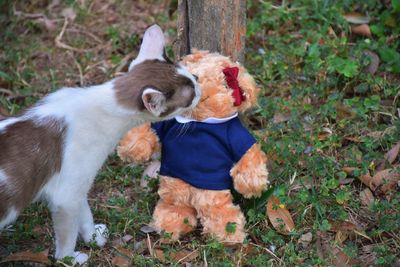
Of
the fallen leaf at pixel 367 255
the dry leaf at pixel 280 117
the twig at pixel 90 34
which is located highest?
the dry leaf at pixel 280 117

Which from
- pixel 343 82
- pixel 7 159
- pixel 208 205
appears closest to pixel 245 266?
pixel 208 205

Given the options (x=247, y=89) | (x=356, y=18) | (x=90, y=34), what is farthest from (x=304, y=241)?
(x=90, y=34)

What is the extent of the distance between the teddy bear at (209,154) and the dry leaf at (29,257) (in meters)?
0.67

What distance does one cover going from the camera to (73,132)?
378cm

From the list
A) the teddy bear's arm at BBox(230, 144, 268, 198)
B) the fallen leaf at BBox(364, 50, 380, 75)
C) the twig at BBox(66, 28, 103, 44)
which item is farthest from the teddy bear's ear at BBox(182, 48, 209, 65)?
the twig at BBox(66, 28, 103, 44)

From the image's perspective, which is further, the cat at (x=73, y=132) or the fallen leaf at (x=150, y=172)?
the fallen leaf at (x=150, y=172)

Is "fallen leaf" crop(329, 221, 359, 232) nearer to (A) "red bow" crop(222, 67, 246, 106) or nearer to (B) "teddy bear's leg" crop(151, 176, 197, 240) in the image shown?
(B) "teddy bear's leg" crop(151, 176, 197, 240)

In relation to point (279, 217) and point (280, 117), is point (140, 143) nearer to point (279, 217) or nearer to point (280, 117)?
point (279, 217)

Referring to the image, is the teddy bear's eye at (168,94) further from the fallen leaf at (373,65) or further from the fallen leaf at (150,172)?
the fallen leaf at (373,65)

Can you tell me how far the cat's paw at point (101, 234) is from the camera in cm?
426

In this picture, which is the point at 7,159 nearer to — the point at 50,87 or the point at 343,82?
the point at 50,87

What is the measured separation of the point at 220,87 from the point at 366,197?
4.12ft

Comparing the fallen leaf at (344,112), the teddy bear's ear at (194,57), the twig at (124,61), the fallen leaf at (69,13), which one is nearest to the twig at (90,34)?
the fallen leaf at (69,13)

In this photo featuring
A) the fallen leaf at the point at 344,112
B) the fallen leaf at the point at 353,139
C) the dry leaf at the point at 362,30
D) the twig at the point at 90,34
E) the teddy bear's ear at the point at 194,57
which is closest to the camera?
the teddy bear's ear at the point at 194,57
